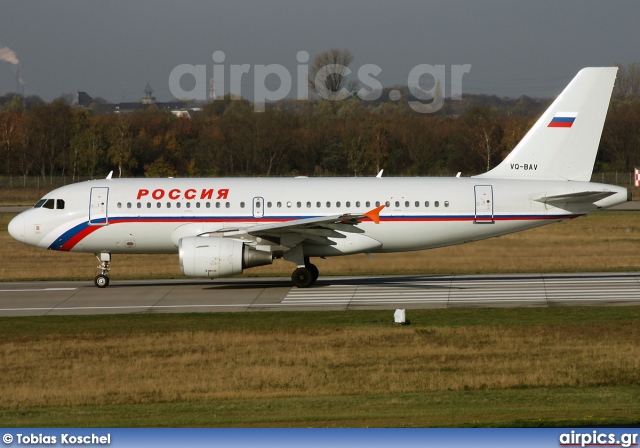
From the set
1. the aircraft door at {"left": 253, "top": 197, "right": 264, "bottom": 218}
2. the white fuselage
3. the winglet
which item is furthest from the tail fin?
the aircraft door at {"left": 253, "top": 197, "right": 264, "bottom": 218}

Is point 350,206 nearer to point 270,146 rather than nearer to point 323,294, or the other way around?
point 323,294

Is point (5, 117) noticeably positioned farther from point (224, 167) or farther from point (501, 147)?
point (501, 147)

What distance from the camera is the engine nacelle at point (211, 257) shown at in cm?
2875

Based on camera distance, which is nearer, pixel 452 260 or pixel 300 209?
pixel 300 209

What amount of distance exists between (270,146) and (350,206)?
5486 cm

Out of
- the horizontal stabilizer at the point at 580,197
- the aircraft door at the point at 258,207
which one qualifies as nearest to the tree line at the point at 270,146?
the aircraft door at the point at 258,207

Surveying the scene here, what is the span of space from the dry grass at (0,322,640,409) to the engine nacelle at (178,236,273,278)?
6.12 metres

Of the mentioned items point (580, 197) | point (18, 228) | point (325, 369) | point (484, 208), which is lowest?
point (325, 369)

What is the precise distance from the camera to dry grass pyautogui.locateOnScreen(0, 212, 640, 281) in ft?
105

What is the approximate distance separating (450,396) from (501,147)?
70.2 m

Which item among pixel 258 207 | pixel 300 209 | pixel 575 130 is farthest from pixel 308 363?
pixel 575 130

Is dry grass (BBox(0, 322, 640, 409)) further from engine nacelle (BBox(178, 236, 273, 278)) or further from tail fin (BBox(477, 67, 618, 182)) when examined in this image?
tail fin (BBox(477, 67, 618, 182))

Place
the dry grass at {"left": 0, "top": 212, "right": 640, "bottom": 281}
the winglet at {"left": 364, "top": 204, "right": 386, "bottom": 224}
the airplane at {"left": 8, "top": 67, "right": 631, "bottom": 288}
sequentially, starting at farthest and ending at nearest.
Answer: the dry grass at {"left": 0, "top": 212, "right": 640, "bottom": 281} → the airplane at {"left": 8, "top": 67, "right": 631, "bottom": 288} → the winglet at {"left": 364, "top": 204, "right": 386, "bottom": 224}

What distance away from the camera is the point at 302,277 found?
30891 mm
